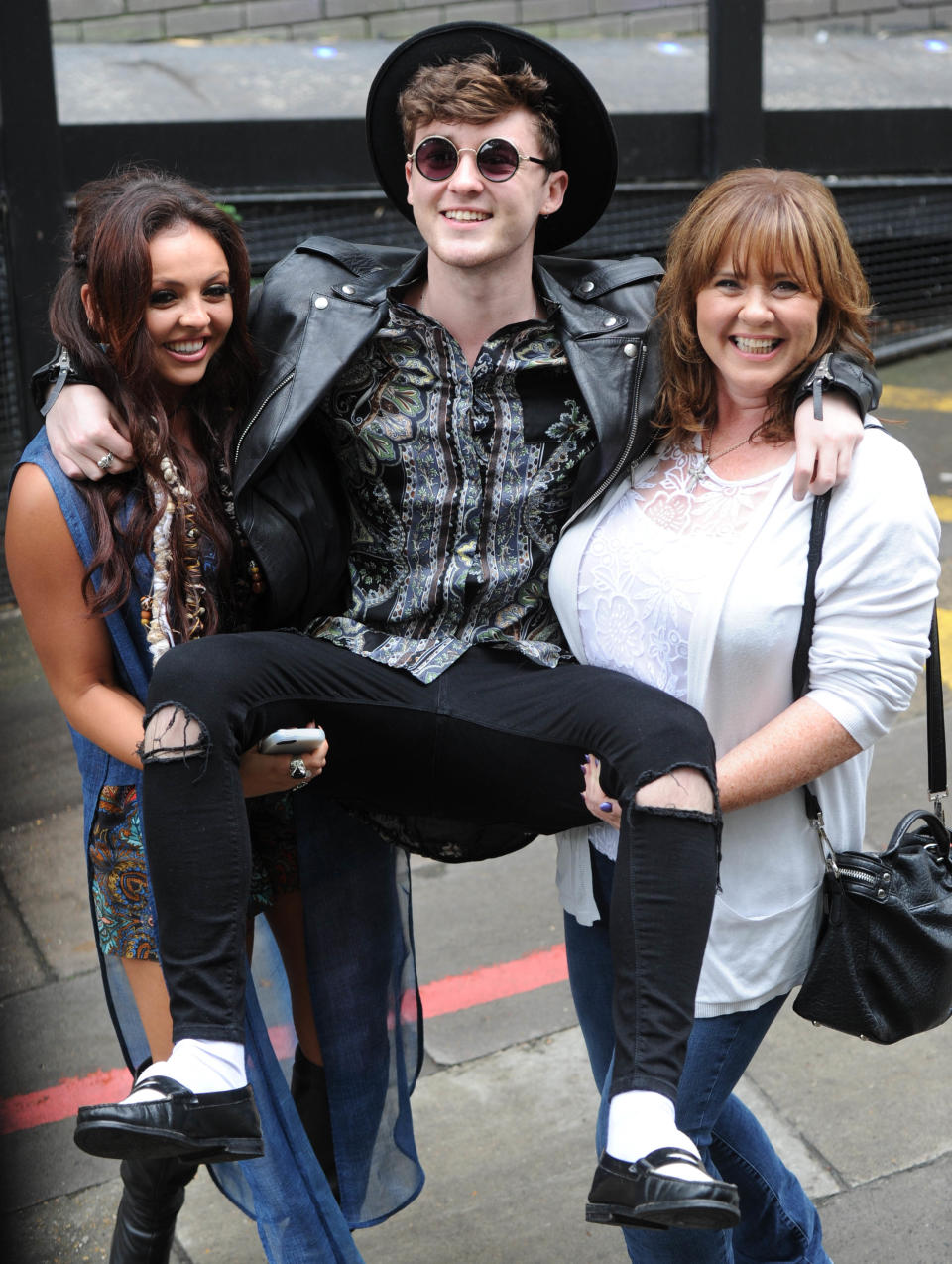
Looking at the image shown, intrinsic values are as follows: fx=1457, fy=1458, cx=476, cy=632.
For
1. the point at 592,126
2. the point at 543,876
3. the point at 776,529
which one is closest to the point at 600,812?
the point at 776,529

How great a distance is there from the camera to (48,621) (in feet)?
8.29

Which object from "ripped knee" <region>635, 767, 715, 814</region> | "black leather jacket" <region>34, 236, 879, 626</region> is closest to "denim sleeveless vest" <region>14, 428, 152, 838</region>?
"black leather jacket" <region>34, 236, 879, 626</region>

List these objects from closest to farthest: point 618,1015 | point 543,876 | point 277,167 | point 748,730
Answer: point 618,1015 → point 748,730 → point 543,876 → point 277,167

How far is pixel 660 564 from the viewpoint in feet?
7.95

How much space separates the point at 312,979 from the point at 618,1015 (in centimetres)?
91

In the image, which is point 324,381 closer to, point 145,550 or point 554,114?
point 145,550

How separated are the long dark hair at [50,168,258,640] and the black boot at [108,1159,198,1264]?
1095mm

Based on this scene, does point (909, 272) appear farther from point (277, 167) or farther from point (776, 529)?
point (776, 529)

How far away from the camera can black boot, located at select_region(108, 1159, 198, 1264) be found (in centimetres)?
284

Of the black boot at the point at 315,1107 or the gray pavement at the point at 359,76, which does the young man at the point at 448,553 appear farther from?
the gray pavement at the point at 359,76

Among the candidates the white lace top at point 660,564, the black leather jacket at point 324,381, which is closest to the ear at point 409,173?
the black leather jacket at point 324,381

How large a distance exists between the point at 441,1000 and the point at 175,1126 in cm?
200

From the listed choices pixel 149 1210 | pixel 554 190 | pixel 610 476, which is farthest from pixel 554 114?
pixel 149 1210

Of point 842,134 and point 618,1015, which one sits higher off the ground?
point 842,134
